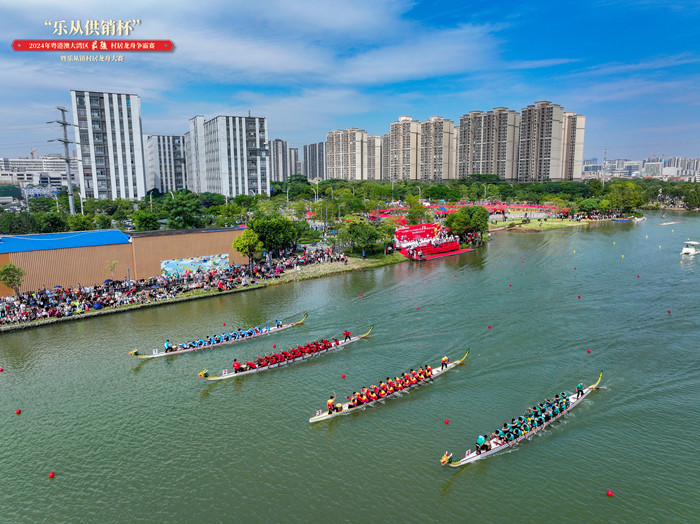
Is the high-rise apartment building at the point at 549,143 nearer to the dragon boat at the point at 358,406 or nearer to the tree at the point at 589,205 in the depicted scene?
the tree at the point at 589,205

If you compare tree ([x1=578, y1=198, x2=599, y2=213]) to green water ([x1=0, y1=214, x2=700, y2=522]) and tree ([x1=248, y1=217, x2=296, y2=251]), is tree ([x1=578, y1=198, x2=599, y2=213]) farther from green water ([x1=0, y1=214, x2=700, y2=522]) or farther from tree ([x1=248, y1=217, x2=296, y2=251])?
tree ([x1=248, y1=217, x2=296, y2=251])

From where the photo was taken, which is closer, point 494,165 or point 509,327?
point 509,327

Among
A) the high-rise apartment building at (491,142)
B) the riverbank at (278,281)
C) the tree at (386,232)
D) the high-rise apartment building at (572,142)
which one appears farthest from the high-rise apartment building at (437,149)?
the riverbank at (278,281)

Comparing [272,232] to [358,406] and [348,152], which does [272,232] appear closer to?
[358,406]

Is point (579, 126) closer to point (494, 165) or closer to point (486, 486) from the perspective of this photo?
point (494, 165)

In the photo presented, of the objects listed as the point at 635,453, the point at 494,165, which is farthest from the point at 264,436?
the point at 494,165
